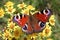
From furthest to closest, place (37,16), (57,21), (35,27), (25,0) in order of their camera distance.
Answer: (25,0) → (57,21) → (37,16) → (35,27)

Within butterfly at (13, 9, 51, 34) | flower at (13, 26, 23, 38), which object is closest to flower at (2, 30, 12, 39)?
flower at (13, 26, 23, 38)

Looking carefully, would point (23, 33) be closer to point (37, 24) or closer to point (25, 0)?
point (37, 24)

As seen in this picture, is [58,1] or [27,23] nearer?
[27,23]

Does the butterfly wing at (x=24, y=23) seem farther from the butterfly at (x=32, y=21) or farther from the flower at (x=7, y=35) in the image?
the flower at (x=7, y=35)

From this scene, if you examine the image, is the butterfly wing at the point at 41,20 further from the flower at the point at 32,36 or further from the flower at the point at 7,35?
the flower at the point at 7,35

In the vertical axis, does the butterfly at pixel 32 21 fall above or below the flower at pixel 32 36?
above

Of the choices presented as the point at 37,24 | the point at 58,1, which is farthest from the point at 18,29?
the point at 58,1

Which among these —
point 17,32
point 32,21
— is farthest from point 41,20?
point 17,32

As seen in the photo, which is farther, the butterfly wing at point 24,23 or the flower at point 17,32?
the flower at point 17,32

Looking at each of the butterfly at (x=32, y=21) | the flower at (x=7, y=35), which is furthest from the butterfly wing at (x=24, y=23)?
the flower at (x=7, y=35)
